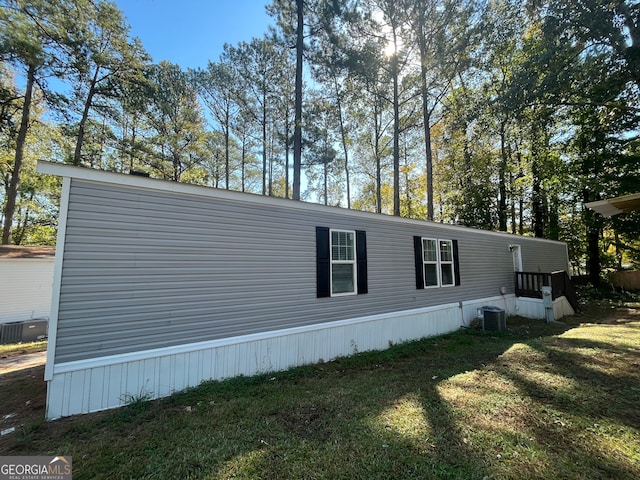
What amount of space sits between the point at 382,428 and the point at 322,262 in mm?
3048

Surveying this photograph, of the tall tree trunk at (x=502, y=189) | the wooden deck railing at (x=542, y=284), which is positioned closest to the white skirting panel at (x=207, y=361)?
the wooden deck railing at (x=542, y=284)

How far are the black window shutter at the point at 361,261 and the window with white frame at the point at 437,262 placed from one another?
2.14 metres

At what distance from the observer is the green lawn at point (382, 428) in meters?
2.24

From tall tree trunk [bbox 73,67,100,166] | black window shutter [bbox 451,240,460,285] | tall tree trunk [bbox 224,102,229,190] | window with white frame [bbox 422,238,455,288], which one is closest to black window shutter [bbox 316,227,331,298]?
window with white frame [bbox 422,238,455,288]

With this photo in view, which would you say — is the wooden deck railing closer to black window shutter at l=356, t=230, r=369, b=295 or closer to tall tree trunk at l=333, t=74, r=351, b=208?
black window shutter at l=356, t=230, r=369, b=295

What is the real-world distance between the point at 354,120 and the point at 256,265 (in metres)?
14.3

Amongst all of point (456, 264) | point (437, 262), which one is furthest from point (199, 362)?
point (456, 264)

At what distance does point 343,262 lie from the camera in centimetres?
579

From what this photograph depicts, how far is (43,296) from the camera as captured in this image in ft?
31.8

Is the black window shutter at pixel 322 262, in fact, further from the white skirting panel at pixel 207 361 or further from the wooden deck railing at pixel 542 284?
the wooden deck railing at pixel 542 284

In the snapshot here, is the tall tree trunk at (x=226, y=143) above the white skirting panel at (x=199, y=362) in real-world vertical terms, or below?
above

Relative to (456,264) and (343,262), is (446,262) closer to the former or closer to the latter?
(456,264)

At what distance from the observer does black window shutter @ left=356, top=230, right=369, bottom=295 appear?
5926 mm

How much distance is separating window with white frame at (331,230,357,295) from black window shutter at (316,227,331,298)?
0.17 m
